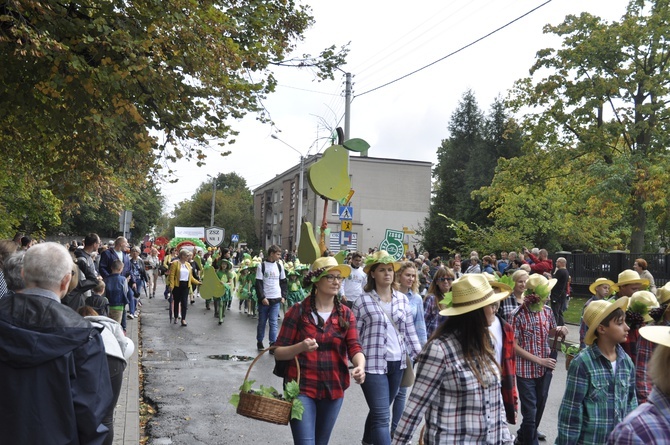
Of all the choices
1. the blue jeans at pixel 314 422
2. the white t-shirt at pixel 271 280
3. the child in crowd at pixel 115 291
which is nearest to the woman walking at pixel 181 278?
the child in crowd at pixel 115 291

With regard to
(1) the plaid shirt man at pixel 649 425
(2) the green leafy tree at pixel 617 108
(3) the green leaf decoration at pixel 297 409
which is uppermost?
(2) the green leafy tree at pixel 617 108

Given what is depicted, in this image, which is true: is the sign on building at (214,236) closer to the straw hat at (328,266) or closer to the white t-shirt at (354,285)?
the white t-shirt at (354,285)

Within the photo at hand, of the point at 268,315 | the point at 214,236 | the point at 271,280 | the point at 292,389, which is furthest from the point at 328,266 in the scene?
the point at 214,236

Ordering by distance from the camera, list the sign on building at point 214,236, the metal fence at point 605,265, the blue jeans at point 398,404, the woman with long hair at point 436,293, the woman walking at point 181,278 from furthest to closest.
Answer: the sign on building at point 214,236, the metal fence at point 605,265, the woman walking at point 181,278, the woman with long hair at point 436,293, the blue jeans at point 398,404

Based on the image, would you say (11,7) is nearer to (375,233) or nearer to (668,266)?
(668,266)

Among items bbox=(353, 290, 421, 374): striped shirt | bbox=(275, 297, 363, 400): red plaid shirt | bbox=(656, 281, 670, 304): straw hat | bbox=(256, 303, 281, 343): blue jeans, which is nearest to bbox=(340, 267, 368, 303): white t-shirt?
bbox=(256, 303, 281, 343): blue jeans

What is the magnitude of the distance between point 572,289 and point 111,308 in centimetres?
1929

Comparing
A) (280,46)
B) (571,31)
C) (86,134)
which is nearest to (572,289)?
(571,31)

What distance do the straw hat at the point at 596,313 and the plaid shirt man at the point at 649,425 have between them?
2.09 metres

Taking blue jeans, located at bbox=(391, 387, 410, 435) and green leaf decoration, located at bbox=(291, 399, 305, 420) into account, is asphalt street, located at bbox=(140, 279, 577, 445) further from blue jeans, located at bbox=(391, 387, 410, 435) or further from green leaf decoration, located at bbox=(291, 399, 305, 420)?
green leaf decoration, located at bbox=(291, 399, 305, 420)

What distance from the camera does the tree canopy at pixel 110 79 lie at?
7.83 m

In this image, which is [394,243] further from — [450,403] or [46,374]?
[46,374]

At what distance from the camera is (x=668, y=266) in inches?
911

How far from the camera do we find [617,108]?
26.7 meters
